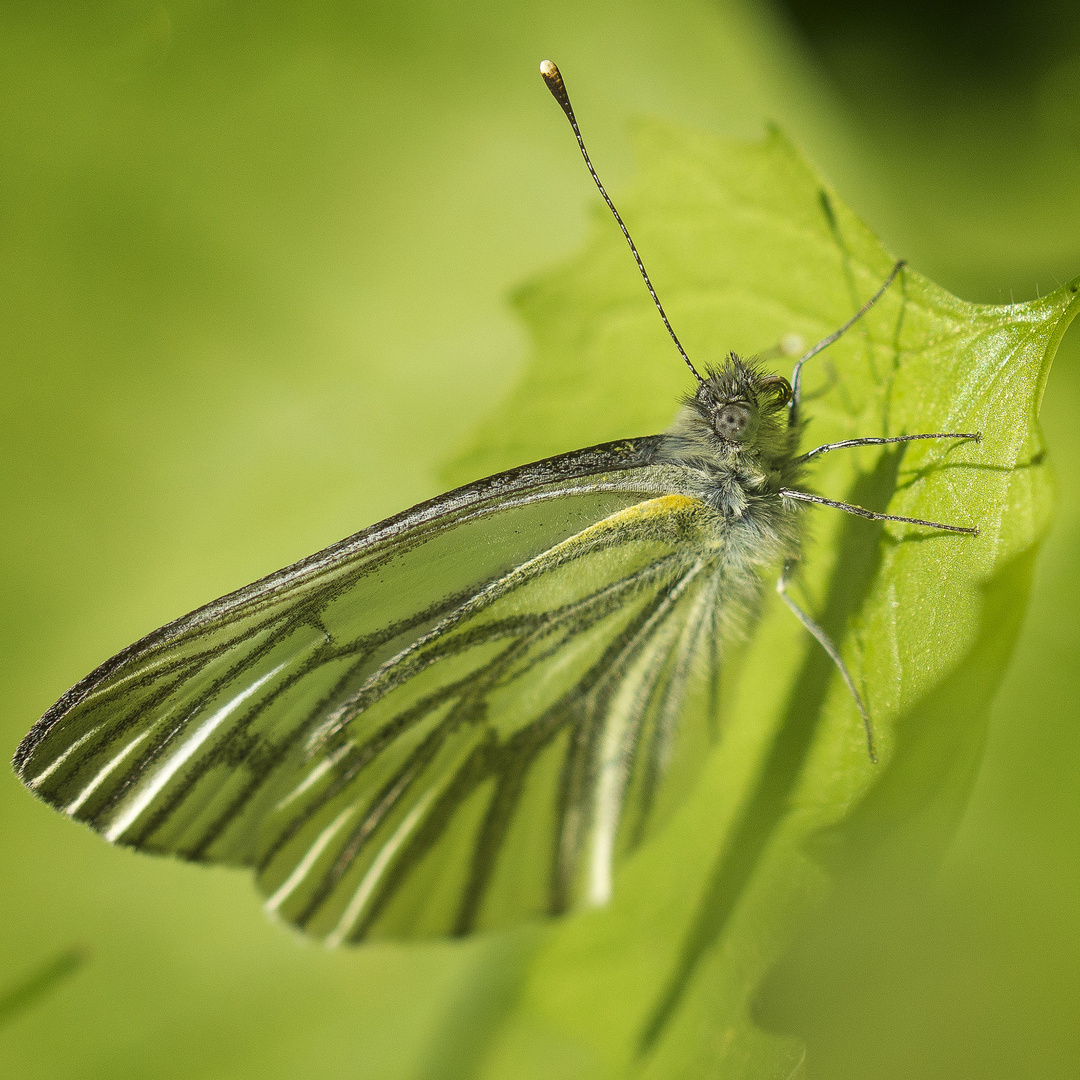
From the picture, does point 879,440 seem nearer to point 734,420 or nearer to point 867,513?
point 867,513

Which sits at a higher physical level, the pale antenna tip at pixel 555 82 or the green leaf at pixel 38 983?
the pale antenna tip at pixel 555 82

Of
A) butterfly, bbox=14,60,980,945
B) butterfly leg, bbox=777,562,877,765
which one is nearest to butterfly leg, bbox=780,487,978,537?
butterfly, bbox=14,60,980,945

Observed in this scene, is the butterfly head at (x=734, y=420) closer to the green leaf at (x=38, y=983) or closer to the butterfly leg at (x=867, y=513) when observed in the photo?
the butterfly leg at (x=867, y=513)

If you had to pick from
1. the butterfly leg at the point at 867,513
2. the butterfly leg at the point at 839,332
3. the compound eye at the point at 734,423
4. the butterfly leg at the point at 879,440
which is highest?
the butterfly leg at the point at 839,332

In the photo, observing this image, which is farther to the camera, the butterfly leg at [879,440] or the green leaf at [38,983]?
the green leaf at [38,983]

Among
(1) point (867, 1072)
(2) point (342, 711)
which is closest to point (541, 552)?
(2) point (342, 711)

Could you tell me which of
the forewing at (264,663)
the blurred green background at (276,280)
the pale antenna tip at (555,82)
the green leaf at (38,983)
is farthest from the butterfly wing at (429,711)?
the green leaf at (38,983)

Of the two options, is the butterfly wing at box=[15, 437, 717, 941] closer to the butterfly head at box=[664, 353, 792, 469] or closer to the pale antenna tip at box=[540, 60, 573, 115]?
the butterfly head at box=[664, 353, 792, 469]
